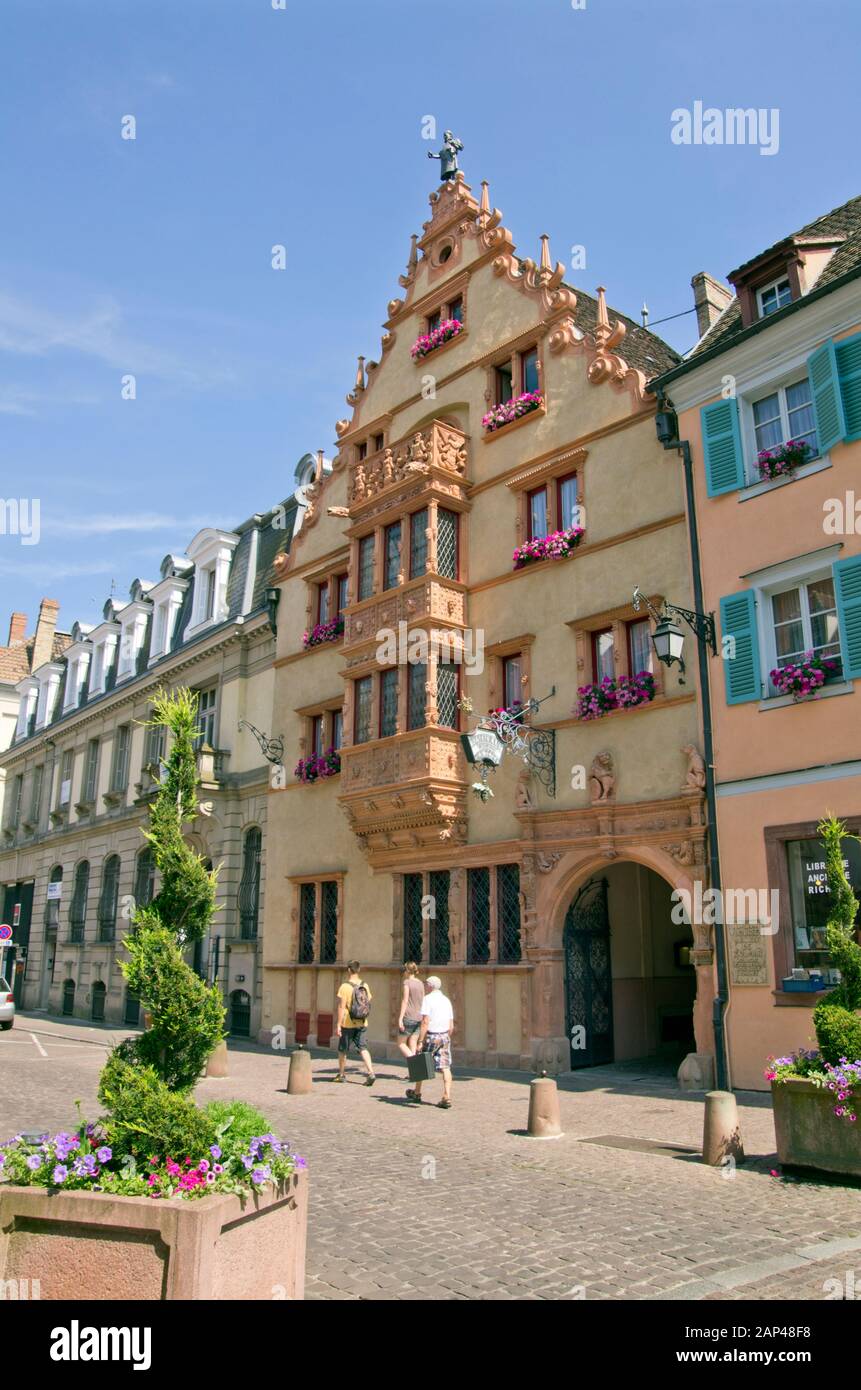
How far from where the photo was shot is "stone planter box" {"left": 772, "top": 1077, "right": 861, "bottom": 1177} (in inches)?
366

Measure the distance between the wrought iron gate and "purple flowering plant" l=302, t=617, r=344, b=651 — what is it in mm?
9313

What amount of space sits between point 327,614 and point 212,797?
603 cm

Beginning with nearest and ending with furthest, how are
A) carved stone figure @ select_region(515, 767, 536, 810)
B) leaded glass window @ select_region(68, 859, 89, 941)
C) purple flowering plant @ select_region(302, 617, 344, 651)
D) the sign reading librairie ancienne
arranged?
the sign reading librairie ancienne → carved stone figure @ select_region(515, 767, 536, 810) → purple flowering plant @ select_region(302, 617, 344, 651) → leaded glass window @ select_region(68, 859, 89, 941)

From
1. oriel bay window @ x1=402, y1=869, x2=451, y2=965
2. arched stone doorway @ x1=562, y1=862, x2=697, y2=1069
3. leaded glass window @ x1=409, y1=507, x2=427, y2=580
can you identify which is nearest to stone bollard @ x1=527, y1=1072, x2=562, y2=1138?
arched stone doorway @ x1=562, y1=862, x2=697, y2=1069

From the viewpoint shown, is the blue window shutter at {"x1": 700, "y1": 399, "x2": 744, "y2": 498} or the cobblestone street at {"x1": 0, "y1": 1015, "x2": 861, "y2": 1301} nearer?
the cobblestone street at {"x1": 0, "y1": 1015, "x2": 861, "y2": 1301}

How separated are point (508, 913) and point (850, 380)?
10611mm

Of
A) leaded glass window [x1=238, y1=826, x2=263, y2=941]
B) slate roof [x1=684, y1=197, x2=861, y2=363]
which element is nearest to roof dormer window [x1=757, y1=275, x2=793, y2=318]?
slate roof [x1=684, y1=197, x2=861, y2=363]

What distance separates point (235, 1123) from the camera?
6285 millimetres

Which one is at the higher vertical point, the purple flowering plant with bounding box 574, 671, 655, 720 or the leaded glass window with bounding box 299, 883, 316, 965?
the purple flowering plant with bounding box 574, 671, 655, 720

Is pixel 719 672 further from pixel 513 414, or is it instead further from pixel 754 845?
pixel 513 414

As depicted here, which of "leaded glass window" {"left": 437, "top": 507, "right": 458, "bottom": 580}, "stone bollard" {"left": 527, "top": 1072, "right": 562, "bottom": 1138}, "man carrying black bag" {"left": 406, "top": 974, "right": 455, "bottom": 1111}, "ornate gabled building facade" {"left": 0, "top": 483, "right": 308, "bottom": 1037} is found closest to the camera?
"stone bollard" {"left": 527, "top": 1072, "right": 562, "bottom": 1138}

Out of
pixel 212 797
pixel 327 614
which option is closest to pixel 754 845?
pixel 327 614

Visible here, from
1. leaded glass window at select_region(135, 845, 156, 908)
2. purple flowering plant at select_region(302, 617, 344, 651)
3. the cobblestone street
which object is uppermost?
purple flowering plant at select_region(302, 617, 344, 651)

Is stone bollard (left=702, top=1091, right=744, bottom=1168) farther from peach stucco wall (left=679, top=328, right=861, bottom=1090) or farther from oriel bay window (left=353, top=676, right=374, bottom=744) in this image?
oriel bay window (left=353, top=676, right=374, bottom=744)
